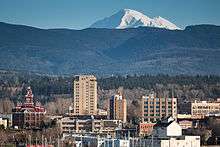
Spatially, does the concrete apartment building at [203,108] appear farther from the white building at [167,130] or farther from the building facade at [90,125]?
the white building at [167,130]

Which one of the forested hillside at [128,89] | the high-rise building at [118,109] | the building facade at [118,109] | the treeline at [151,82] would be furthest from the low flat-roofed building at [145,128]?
the treeline at [151,82]

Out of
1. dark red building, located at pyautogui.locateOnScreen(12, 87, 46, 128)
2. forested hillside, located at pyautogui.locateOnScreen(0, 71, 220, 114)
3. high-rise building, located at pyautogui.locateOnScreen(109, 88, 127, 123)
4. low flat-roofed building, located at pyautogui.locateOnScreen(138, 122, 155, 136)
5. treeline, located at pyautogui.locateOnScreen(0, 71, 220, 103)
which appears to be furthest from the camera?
treeline, located at pyautogui.locateOnScreen(0, 71, 220, 103)

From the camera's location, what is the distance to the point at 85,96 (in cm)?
10969

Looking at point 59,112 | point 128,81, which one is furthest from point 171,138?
point 128,81

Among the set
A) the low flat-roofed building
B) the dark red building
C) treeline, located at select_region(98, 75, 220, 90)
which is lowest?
the low flat-roofed building

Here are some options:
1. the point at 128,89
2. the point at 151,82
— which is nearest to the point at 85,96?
the point at 128,89

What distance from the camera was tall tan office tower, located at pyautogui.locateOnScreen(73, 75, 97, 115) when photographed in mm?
107044

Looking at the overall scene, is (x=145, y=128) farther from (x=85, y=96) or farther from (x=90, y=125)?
(x=85, y=96)

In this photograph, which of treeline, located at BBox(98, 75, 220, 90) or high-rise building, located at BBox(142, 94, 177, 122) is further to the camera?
treeline, located at BBox(98, 75, 220, 90)

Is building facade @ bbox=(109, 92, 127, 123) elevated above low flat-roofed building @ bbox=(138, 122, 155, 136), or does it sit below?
above

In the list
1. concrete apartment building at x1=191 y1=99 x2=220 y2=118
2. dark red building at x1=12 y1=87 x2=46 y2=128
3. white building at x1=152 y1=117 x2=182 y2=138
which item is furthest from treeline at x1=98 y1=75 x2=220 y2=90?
white building at x1=152 y1=117 x2=182 y2=138

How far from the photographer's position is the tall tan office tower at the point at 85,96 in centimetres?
10704

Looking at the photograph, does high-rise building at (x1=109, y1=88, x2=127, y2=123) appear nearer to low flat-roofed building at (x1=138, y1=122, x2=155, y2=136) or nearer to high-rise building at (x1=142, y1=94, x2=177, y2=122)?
high-rise building at (x1=142, y1=94, x2=177, y2=122)

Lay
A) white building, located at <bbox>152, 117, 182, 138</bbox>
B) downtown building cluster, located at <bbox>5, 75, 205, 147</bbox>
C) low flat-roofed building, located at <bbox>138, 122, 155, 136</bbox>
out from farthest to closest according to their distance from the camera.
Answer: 1. low flat-roofed building, located at <bbox>138, 122, 155, 136</bbox>
2. white building, located at <bbox>152, 117, 182, 138</bbox>
3. downtown building cluster, located at <bbox>5, 75, 205, 147</bbox>
